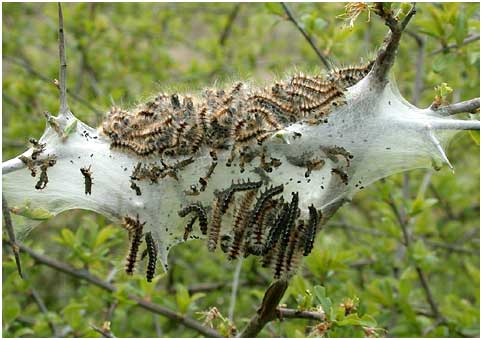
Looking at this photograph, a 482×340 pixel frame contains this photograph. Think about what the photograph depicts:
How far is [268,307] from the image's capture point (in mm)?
2180

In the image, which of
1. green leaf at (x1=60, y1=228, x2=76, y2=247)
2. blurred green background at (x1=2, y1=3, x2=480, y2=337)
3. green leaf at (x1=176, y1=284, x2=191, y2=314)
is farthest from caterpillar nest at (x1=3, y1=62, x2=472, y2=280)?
green leaf at (x1=60, y1=228, x2=76, y2=247)

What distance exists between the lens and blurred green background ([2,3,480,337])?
3029 mm

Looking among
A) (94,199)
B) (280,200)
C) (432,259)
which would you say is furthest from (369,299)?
(94,199)

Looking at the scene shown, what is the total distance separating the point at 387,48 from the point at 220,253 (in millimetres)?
2712

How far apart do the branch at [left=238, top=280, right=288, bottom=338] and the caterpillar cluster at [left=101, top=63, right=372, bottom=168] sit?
1.40 ft

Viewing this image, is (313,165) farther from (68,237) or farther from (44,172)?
(68,237)

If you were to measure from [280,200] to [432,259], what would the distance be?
1.41m

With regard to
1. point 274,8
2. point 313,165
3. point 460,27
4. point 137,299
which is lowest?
point 137,299

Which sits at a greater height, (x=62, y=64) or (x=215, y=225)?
(x=62, y=64)

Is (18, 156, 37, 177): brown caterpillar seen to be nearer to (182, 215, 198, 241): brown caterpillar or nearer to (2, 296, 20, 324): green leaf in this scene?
(182, 215, 198, 241): brown caterpillar

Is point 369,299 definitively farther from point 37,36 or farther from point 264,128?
point 37,36

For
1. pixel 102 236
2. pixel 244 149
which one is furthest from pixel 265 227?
pixel 102 236

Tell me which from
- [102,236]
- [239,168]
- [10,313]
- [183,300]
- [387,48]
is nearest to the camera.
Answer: [387,48]

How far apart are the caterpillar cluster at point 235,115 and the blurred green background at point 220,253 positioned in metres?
0.44
